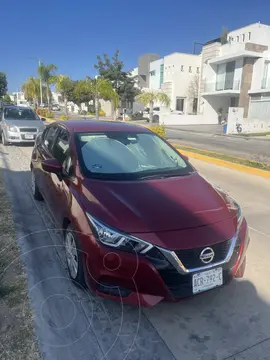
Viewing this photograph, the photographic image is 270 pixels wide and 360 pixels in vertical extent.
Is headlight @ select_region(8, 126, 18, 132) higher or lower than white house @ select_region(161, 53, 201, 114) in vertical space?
lower

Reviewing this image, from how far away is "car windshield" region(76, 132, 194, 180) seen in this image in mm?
3228

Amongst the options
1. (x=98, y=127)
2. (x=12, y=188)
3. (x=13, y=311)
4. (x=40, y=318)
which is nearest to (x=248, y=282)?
(x=40, y=318)

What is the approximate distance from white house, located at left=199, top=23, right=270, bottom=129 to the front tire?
74.8 feet

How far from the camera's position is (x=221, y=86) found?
30.6 meters

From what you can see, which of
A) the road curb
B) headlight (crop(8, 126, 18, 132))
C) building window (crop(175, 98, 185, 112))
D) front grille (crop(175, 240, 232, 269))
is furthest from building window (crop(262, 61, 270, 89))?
front grille (crop(175, 240, 232, 269))

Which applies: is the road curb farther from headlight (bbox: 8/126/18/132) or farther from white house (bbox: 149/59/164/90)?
white house (bbox: 149/59/164/90)

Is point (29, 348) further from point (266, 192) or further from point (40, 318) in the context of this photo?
point (266, 192)

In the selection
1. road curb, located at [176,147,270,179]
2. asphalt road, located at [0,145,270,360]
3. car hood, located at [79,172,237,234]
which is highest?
car hood, located at [79,172,237,234]

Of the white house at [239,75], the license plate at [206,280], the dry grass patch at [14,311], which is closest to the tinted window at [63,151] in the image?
the dry grass patch at [14,311]

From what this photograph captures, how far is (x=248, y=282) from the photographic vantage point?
3033 mm

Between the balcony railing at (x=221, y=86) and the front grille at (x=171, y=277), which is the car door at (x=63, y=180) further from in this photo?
the balcony railing at (x=221, y=86)

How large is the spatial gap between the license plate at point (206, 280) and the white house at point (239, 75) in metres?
22.9

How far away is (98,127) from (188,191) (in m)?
1.67

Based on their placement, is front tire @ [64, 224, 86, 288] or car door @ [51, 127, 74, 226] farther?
car door @ [51, 127, 74, 226]
